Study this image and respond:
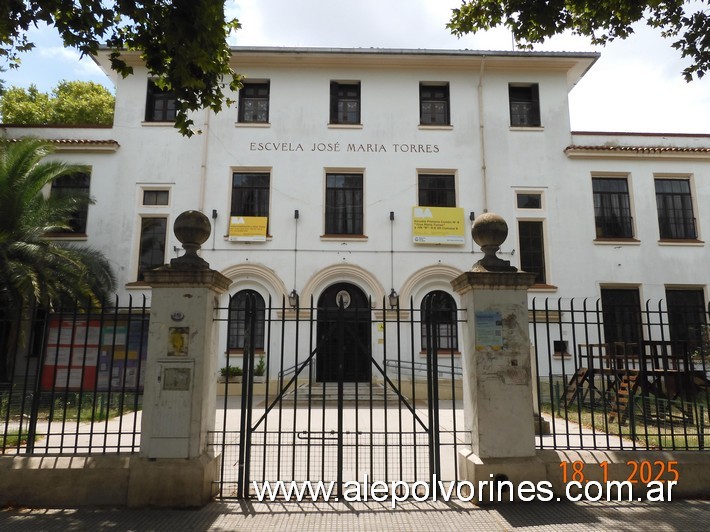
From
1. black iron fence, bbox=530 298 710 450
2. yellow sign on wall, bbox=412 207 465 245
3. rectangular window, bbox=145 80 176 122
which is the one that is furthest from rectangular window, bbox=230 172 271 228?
black iron fence, bbox=530 298 710 450

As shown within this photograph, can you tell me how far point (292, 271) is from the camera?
57.2 ft

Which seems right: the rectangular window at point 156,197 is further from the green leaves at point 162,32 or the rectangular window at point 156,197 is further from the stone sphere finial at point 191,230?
the stone sphere finial at point 191,230

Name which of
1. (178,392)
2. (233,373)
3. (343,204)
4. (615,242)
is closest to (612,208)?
(615,242)

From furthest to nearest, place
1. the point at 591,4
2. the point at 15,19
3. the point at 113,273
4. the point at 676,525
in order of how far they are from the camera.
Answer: the point at 113,273
the point at 591,4
the point at 15,19
the point at 676,525

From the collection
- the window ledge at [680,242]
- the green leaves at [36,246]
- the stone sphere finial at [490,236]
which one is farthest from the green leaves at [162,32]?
the window ledge at [680,242]

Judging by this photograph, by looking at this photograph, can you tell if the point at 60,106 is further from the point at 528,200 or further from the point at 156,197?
the point at 528,200

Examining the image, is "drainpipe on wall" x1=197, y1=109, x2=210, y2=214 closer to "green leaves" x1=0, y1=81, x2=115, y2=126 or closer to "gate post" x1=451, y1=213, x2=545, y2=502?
"green leaves" x1=0, y1=81, x2=115, y2=126

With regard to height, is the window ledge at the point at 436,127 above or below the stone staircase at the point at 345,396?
above

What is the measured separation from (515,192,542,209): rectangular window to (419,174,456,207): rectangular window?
2.36m

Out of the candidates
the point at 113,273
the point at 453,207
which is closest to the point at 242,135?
the point at 113,273

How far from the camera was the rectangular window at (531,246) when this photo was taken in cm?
1817

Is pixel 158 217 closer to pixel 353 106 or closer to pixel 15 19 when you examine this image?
pixel 353 106

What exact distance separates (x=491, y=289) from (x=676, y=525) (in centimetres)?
287

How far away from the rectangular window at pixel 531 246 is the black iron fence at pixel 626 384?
157cm
